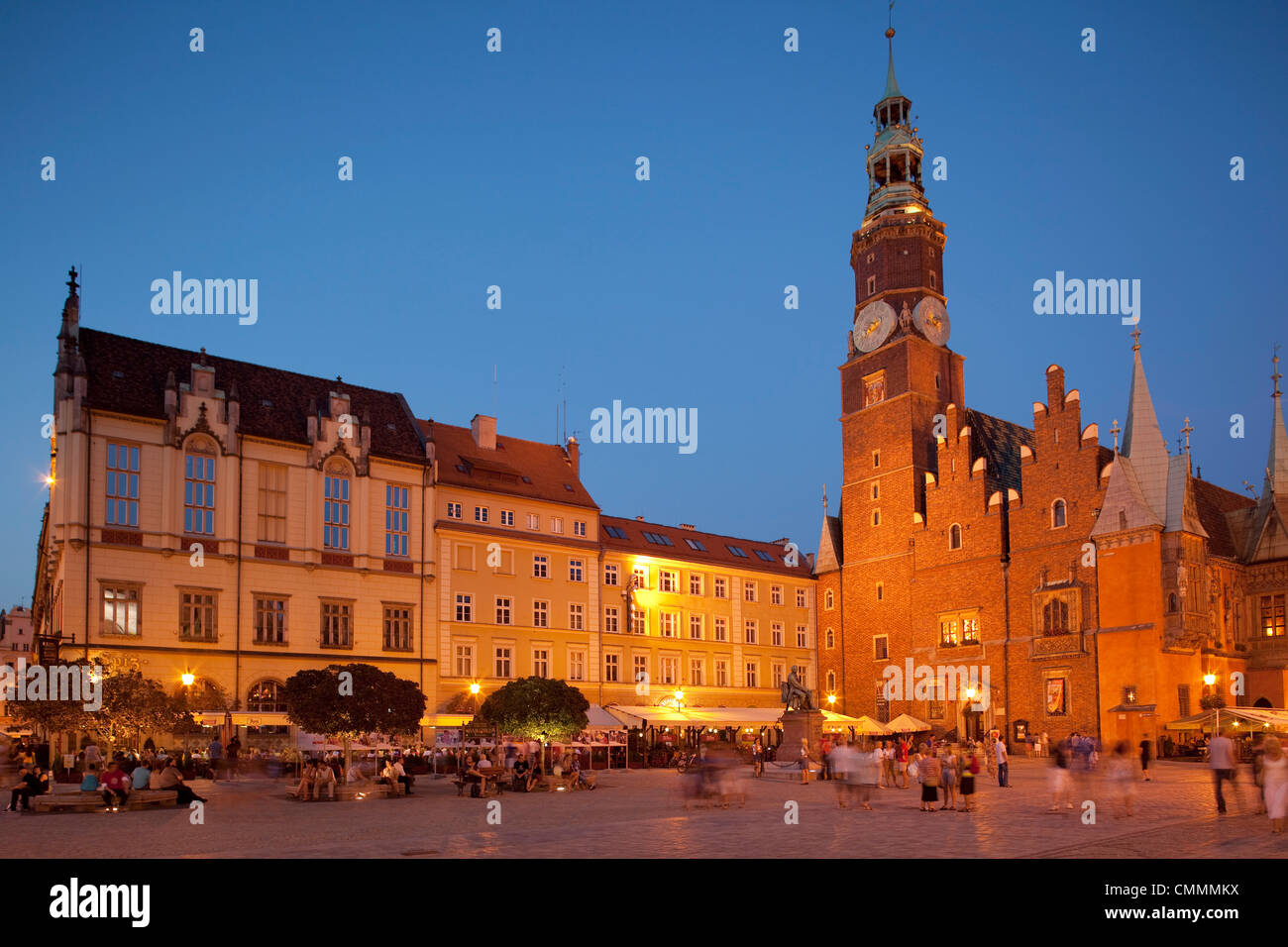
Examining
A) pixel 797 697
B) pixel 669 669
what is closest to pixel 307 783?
pixel 797 697

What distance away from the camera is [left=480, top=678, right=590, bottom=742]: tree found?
37000 mm

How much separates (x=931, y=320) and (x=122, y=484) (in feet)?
150

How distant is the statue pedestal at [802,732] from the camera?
1713 inches

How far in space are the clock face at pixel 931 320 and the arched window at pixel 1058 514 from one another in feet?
49.3

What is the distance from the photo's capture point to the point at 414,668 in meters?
50.8

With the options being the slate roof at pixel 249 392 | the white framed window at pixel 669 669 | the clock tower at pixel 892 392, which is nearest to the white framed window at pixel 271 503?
the slate roof at pixel 249 392

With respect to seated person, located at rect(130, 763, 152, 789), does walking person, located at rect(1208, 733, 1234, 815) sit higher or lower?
higher

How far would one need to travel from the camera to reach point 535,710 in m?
37.0

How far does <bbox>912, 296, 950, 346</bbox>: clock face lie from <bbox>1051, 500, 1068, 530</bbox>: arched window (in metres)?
15.0

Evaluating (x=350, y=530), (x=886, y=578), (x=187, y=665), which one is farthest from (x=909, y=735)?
(x=187, y=665)

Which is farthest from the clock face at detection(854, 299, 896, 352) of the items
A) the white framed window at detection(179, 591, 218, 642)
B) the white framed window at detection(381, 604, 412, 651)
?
the white framed window at detection(179, 591, 218, 642)

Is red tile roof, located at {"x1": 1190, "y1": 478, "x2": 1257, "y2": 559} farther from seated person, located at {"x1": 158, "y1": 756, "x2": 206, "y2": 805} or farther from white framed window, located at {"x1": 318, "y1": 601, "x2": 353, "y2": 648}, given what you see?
seated person, located at {"x1": 158, "y1": 756, "x2": 206, "y2": 805}
